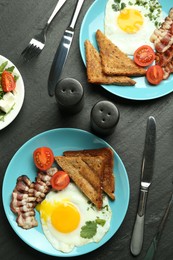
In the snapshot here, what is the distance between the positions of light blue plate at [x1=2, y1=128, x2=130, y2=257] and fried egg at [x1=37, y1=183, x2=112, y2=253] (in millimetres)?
43

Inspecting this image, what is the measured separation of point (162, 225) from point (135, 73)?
1.18 metres

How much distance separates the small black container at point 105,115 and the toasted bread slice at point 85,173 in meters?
0.28

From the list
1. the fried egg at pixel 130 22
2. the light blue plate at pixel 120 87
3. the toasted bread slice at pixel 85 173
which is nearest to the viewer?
the toasted bread slice at pixel 85 173

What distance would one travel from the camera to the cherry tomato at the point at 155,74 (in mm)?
3732

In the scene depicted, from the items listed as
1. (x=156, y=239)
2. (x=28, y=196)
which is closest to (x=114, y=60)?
(x=28, y=196)

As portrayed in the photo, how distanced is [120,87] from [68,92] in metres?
0.46

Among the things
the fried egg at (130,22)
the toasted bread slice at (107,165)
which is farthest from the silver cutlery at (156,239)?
the fried egg at (130,22)

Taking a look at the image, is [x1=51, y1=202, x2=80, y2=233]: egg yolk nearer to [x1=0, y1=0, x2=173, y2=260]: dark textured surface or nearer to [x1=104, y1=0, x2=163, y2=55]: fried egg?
[x1=0, y1=0, x2=173, y2=260]: dark textured surface

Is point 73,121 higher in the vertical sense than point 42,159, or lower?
higher

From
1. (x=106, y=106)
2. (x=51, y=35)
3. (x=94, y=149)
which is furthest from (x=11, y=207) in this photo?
(x=51, y=35)

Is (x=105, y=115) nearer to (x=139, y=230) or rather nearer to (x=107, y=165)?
(x=107, y=165)

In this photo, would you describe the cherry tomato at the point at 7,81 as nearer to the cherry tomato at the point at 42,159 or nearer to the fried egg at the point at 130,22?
the cherry tomato at the point at 42,159

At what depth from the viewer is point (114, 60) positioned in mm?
3789

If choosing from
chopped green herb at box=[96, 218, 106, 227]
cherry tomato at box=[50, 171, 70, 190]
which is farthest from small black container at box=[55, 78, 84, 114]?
chopped green herb at box=[96, 218, 106, 227]
